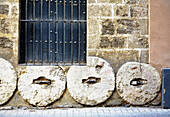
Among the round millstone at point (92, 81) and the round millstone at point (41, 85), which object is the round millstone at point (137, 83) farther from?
the round millstone at point (41, 85)

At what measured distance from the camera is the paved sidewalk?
361 centimetres

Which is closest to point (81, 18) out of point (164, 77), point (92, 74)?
point (92, 74)

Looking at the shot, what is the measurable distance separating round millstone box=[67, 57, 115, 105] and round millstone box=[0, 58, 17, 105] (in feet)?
3.26

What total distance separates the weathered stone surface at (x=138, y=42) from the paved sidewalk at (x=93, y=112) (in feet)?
3.76

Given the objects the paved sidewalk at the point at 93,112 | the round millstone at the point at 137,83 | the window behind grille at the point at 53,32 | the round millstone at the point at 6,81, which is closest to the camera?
the paved sidewalk at the point at 93,112

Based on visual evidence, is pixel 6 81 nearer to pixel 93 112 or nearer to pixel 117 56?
pixel 93 112

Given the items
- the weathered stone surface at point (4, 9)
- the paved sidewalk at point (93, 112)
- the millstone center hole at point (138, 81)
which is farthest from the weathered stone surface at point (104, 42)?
the weathered stone surface at point (4, 9)

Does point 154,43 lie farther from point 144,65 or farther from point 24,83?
point 24,83

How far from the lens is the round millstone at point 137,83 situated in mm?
3967

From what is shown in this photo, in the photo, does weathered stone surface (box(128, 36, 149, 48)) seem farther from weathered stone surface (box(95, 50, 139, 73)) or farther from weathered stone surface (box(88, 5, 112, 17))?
weathered stone surface (box(88, 5, 112, 17))

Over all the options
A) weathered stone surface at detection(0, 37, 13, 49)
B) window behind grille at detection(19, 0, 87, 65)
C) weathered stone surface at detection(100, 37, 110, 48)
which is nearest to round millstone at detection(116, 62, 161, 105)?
weathered stone surface at detection(100, 37, 110, 48)

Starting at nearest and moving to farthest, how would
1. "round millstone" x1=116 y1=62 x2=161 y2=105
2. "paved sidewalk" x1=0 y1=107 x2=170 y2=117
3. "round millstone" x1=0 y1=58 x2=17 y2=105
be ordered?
1. "paved sidewalk" x1=0 y1=107 x2=170 y2=117
2. "round millstone" x1=0 y1=58 x2=17 y2=105
3. "round millstone" x1=116 y1=62 x2=161 y2=105

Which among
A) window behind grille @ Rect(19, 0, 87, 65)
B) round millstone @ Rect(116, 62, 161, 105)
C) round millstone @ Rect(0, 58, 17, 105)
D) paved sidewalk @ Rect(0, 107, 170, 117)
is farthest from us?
window behind grille @ Rect(19, 0, 87, 65)

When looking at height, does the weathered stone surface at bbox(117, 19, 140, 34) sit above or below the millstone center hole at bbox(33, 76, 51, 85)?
above
